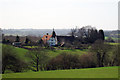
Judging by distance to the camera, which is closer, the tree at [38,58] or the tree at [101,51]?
the tree at [38,58]

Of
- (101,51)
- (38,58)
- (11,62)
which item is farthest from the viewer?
(101,51)

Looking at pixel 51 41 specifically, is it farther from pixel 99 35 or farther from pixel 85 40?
pixel 99 35

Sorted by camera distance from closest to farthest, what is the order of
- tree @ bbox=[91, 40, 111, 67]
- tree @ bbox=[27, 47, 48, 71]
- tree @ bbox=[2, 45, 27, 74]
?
tree @ bbox=[2, 45, 27, 74] < tree @ bbox=[27, 47, 48, 71] < tree @ bbox=[91, 40, 111, 67]

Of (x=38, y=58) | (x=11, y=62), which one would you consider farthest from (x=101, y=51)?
(x=11, y=62)

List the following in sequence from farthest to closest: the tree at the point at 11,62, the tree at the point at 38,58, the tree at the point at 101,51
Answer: the tree at the point at 101,51
the tree at the point at 38,58
the tree at the point at 11,62

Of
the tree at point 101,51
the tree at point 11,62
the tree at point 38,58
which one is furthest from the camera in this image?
the tree at point 101,51

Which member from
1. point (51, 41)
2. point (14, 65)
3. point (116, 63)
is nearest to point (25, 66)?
point (14, 65)

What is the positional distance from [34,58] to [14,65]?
176 inches

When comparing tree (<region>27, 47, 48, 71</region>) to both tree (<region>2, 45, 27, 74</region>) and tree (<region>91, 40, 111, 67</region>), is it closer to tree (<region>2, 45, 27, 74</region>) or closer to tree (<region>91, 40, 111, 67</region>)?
tree (<region>2, 45, 27, 74</region>)

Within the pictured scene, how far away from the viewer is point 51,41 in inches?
2223

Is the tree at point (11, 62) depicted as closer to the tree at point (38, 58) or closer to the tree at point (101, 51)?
the tree at point (38, 58)

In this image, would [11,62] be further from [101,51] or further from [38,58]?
[101,51]

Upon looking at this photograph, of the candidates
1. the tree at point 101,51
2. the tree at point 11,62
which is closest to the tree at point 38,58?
the tree at point 11,62

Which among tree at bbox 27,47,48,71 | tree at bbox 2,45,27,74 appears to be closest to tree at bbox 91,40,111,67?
tree at bbox 27,47,48,71
